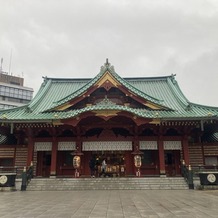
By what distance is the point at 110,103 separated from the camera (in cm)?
2114

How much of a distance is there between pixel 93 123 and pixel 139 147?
4.72m

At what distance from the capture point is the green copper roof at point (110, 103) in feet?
67.3

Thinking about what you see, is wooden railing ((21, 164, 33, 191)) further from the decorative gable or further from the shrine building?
the decorative gable

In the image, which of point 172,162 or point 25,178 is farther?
point 172,162

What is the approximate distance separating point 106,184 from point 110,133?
17.0 ft

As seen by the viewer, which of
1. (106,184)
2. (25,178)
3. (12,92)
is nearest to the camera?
(25,178)

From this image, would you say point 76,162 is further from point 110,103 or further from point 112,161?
point 110,103

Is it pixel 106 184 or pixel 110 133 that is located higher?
pixel 110 133

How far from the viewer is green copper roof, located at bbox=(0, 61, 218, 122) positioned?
67.3ft

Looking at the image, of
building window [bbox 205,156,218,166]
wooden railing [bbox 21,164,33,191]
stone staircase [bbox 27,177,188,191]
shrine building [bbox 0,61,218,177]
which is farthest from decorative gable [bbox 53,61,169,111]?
stone staircase [bbox 27,177,188,191]

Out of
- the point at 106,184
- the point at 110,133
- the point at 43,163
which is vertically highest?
the point at 110,133

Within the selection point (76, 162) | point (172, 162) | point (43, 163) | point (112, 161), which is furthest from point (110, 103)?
point (43, 163)

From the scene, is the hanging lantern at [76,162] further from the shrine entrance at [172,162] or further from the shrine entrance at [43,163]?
the shrine entrance at [172,162]

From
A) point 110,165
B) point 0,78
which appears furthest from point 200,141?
point 0,78
